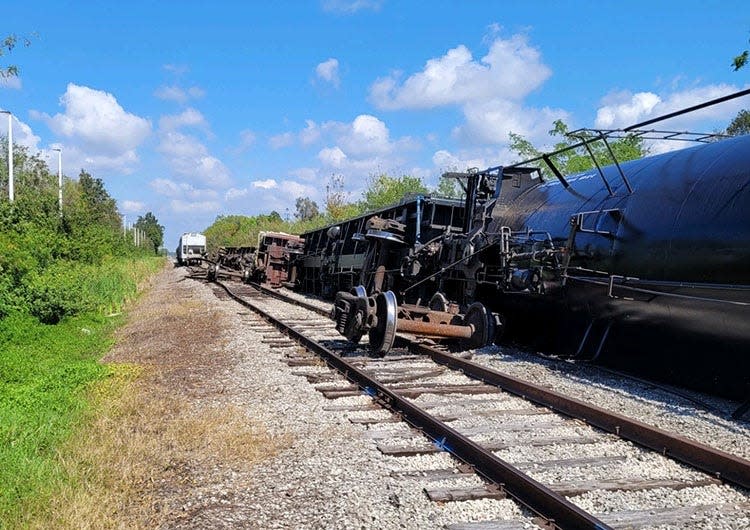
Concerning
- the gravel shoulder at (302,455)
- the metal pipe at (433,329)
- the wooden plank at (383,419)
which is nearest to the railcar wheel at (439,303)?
the metal pipe at (433,329)

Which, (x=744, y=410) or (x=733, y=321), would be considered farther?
(x=733, y=321)

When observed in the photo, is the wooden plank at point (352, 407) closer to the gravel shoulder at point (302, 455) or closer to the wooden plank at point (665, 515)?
the gravel shoulder at point (302, 455)

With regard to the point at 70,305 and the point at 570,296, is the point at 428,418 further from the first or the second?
the point at 70,305

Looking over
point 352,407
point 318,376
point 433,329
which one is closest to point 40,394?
point 318,376

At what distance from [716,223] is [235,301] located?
Result: 16.7 m

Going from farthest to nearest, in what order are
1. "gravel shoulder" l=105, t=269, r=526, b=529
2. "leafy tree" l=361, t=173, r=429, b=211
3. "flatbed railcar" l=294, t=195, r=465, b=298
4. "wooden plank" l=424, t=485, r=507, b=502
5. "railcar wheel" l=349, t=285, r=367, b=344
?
"leafy tree" l=361, t=173, r=429, b=211 < "flatbed railcar" l=294, t=195, r=465, b=298 < "railcar wheel" l=349, t=285, r=367, b=344 < "wooden plank" l=424, t=485, r=507, b=502 < "gravel shoulder" l=105, t=269, r=526, b=529

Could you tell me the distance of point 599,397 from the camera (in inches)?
258

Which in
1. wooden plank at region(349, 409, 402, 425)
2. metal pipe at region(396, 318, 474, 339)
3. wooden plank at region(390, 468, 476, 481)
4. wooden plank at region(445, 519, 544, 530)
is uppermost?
metal pipe at region(396, 318, 474, 339)

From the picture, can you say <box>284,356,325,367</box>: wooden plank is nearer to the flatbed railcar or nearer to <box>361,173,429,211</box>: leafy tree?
the flatbed railcar

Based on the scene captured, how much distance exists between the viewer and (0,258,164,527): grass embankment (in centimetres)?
396

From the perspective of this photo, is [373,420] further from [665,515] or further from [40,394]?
[40,394]

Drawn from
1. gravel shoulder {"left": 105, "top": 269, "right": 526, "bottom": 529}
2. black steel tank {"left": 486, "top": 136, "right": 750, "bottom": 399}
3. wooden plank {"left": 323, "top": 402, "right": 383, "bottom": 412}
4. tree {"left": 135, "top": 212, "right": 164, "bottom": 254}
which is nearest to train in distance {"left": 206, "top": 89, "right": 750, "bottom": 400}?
black steel tank {"left": 486, "top": 136, "right": 750, "bottom": 399}

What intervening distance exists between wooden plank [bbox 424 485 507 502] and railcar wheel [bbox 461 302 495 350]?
4.88m

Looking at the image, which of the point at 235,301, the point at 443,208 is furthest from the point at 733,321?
the point at 235,301
